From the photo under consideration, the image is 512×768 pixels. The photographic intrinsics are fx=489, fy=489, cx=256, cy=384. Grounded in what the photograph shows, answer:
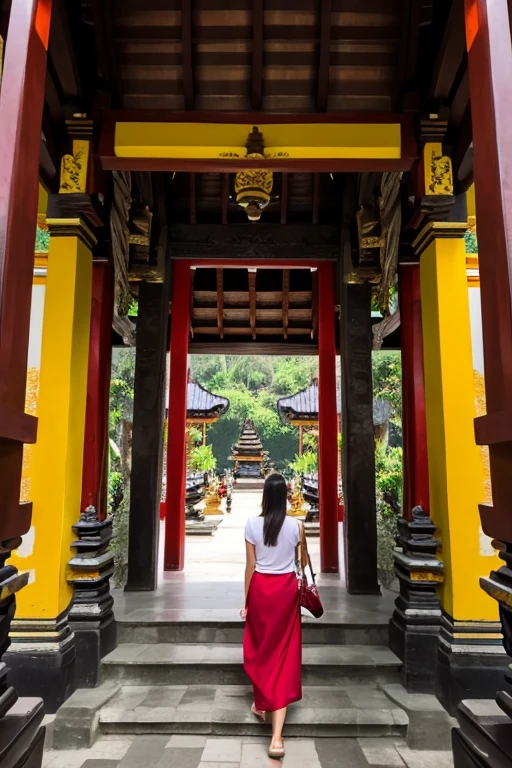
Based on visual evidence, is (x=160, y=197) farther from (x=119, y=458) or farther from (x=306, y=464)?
(x=306, y=464)

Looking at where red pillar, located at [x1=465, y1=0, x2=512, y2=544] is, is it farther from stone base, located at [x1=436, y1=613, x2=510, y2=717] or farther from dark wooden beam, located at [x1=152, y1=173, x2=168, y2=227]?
dark wooden beam, located at [x1=152, y1=173, x2=168, y2=227]

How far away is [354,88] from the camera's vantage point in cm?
414

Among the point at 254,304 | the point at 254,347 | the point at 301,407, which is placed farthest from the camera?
the point at 301,407

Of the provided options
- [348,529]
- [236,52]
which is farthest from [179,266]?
[348,529]

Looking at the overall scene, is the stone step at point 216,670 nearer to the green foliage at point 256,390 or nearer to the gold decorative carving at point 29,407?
the gold decorative carving at point 29,407

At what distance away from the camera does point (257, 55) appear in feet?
12.8

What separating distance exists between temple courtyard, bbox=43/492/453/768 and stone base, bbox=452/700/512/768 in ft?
4.72

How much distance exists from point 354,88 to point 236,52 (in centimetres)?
103

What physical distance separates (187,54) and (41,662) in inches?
186

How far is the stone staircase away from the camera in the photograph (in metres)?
3.34

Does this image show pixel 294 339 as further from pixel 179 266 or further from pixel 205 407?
pixel 205 407

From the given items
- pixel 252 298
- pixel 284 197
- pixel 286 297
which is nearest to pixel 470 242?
pixel 284 197

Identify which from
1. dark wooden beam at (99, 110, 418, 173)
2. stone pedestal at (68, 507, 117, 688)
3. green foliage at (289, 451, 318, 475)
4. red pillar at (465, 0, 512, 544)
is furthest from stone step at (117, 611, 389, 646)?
green foliage at (289, 451, 318, 475)

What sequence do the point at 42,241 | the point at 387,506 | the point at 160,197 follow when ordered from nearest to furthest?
the point at 42,241 < the point at 160,197 < the point at 387,506
